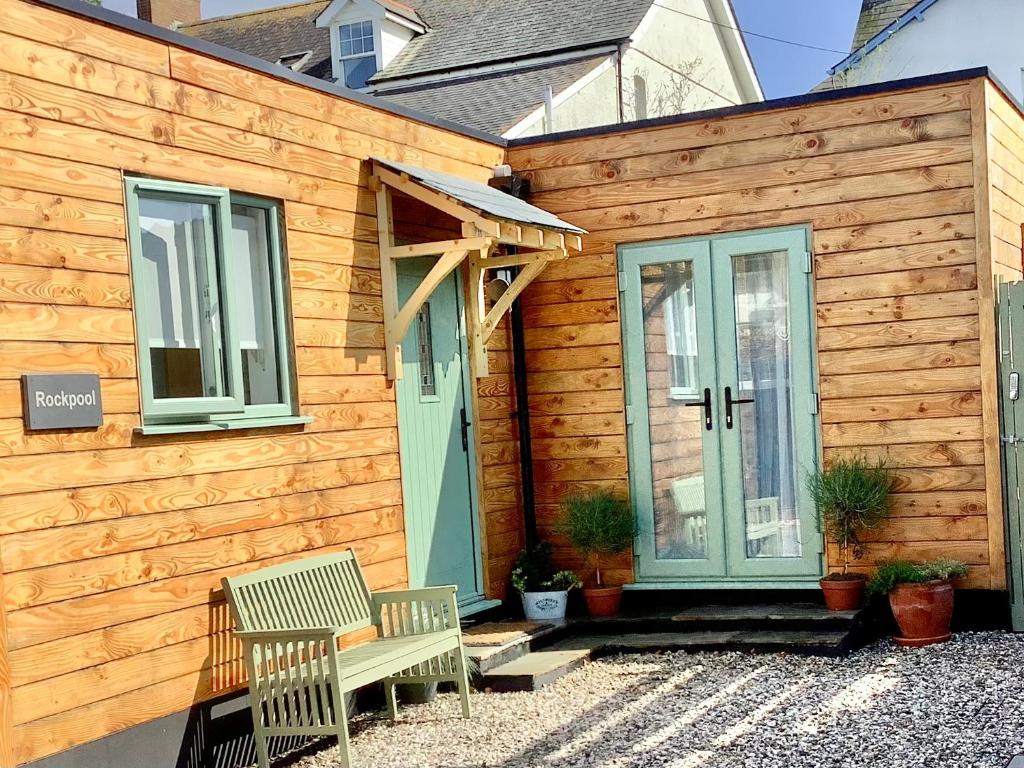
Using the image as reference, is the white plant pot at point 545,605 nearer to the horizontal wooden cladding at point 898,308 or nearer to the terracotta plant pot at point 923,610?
the terracotta plant pot at point 923,610

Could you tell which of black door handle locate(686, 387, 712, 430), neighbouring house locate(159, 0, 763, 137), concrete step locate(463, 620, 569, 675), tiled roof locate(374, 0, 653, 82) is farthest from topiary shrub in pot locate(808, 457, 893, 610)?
tiled roof locate(374, 0, 653, 82)

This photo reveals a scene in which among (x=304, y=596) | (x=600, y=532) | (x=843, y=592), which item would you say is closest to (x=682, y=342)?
(x=600, y=532)

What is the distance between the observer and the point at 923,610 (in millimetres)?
6926

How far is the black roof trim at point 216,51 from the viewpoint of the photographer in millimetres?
5074

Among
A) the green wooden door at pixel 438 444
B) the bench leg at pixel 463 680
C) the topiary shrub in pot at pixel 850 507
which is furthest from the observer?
the topiary shrub in pot at pixel 850 507

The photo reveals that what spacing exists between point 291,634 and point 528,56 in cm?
1118

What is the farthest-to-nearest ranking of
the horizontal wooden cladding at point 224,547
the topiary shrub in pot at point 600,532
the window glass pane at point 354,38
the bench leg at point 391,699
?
1. the window glass pane at point 354,38
2. the topiary shrub in pot at point 600,532
3. the bench leg at point 391,699
4. the horizontal wooden cladding at point 224,547

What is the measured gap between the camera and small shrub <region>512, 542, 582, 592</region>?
779 centimetres

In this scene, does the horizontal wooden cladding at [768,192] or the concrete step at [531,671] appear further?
the horizontal wooden cladding at [768,192]

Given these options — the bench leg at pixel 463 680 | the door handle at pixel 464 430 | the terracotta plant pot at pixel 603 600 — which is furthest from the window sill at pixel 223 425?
the terracotta plant pot at pixel 603 600

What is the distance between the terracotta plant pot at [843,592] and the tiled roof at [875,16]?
51.0 ft

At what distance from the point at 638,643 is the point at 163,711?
303 cm

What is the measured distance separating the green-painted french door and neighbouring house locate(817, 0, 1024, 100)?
12.1 metres

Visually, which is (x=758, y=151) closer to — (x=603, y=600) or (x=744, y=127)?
(x=744, y=127)
